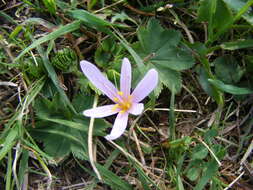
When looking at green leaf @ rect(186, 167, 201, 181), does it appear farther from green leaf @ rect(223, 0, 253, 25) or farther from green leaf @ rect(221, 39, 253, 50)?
green leaf @ rect(223, 0, 253, 25)

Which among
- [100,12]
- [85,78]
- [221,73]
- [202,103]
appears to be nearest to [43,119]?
[85,78]

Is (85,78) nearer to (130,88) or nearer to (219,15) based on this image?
(130,88)

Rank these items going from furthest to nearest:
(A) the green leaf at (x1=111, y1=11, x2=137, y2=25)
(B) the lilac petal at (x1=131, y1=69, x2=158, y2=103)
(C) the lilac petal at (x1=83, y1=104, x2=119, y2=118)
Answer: (A) the green leaf at (x1=111, y1=11, x2=137, y2=25)
(C) the lilac petal at (x1=83, y1=104, x2=119, y2=118)
(B) the lilac petal at (x1=131, y1=69, x2=158, y2=103)

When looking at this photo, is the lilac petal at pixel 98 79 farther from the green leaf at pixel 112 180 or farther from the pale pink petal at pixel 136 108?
the green leaf at pixel 112 180

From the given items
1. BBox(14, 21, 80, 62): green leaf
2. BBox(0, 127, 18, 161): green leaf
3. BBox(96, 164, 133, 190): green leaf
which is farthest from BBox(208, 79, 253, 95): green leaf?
BBox(0, 127, 18, 161): green leaf

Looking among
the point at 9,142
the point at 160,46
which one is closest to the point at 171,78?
the point at 160,46

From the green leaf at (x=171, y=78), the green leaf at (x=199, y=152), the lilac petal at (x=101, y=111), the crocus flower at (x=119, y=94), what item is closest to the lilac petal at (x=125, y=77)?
the crocus flower at (x=119, y=94)
